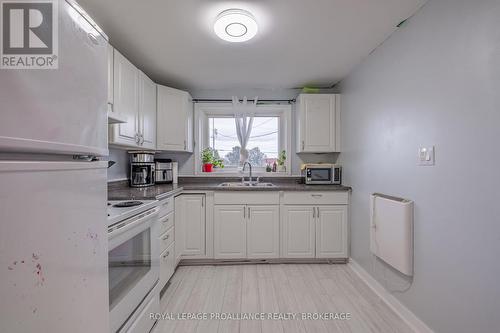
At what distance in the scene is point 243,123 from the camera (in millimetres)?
3068

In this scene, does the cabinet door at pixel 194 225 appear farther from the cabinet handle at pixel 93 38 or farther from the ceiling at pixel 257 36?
the cabinet handle at pixel 93 38

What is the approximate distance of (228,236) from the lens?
2.47 meters

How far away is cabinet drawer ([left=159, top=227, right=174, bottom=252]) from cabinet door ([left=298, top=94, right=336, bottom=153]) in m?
1.88

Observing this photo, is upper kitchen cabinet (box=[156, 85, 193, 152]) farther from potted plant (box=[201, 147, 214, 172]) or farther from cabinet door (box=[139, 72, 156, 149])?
potted plant (box=[201, 147, 214, 172])

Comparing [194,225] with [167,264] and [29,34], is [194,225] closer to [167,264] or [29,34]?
[167,264]

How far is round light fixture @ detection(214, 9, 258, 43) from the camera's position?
1502mm

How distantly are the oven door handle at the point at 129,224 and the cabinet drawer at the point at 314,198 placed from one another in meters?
1.50

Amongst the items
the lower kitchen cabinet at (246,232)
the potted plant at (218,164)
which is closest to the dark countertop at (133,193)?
the lower kitchen cabinet at (246,232)

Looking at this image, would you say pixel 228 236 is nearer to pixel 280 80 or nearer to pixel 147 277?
pixel 147 277

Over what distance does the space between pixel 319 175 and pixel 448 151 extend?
1.53 metres

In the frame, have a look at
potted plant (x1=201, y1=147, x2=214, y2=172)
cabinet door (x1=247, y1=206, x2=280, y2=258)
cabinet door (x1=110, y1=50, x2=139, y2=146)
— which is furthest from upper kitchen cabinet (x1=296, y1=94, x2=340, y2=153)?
cabinet door (x1=110, y1=50, x2=139, y2=146)

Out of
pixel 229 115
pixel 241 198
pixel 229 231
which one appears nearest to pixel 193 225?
pixel 229 231

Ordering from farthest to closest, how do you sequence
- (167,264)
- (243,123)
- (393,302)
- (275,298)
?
(243,123)
(167,264)
(275,298)
(393,302)

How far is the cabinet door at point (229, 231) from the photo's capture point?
2.46 metres
